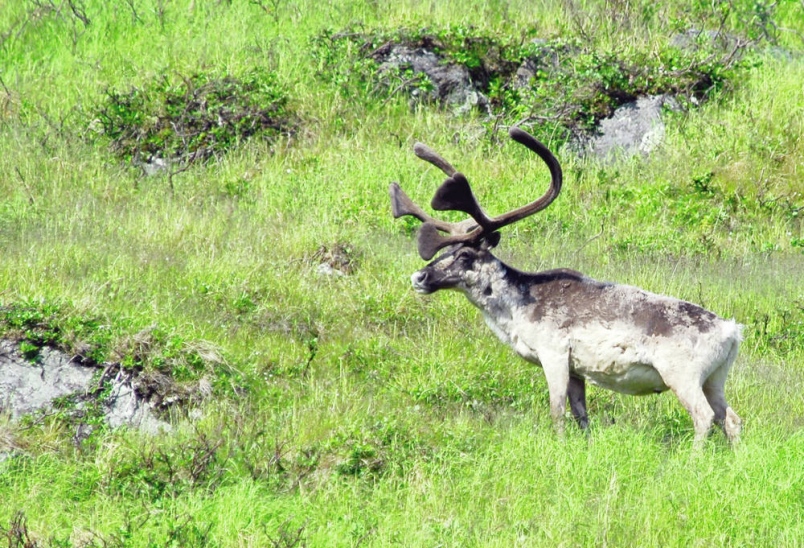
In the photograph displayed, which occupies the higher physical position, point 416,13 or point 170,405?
point 416,13

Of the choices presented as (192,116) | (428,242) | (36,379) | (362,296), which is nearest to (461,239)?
(428,242)

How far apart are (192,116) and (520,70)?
14.0 feet

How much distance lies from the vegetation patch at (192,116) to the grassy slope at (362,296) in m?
0.30

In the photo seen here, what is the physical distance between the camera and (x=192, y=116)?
49.2ft

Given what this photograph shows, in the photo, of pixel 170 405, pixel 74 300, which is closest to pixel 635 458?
pixel 170 405

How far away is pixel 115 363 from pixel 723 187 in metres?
7.79

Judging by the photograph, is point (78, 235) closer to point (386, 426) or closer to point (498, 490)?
point (386, 426)

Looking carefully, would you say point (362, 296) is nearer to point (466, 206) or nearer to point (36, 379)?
point (466, 206)


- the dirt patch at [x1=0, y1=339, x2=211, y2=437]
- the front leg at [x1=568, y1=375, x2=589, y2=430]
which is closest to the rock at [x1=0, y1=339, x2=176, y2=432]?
the dirt patch at [x1=0, y1=339, x2=211, y2=437]

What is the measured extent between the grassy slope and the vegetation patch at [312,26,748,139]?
0.43 meters

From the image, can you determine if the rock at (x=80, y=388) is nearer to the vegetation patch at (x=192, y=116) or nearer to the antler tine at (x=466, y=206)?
the antler tine at (x=466, y=206)

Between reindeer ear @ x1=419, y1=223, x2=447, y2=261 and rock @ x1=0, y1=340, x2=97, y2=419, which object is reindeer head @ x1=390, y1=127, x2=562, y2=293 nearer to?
reindeer ear @ x1=419, y1=223, x2=447, y2=261

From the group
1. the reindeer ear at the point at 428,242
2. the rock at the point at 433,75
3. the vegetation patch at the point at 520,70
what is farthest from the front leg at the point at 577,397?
the rock at the point at 433,75

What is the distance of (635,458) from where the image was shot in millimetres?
7684
